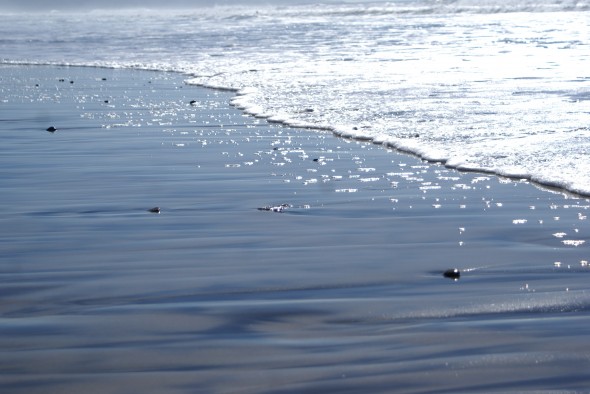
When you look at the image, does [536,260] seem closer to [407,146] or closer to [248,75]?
[407,146]

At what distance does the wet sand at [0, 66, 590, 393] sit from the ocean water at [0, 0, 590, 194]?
59cm

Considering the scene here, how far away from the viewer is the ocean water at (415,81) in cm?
722

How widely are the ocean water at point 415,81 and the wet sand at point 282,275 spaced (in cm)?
59

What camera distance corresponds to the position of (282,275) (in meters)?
4.12

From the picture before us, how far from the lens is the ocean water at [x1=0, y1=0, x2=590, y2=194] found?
722 centimetres

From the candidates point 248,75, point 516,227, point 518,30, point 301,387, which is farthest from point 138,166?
point 518,30

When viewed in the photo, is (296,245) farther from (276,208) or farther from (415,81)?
(415,81)

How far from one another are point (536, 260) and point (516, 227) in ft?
2.12

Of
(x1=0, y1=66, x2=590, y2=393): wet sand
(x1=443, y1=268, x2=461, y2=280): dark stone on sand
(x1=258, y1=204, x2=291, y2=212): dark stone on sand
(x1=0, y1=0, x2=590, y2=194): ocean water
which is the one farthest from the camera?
(x1=0, y1=0, x2=590, y2=194): ocean water

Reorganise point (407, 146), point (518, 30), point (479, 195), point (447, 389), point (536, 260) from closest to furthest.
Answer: point (447, 389)
point (536, 260)
point (479, 195)
point (407, 146)
point (518, 30)

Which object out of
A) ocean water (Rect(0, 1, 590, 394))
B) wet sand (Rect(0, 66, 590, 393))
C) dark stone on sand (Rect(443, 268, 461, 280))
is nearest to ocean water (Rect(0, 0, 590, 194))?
Result: ocean water (Rect(0, 1, 590, 394))

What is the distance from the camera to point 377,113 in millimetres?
9375

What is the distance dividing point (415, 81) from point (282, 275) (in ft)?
28.7

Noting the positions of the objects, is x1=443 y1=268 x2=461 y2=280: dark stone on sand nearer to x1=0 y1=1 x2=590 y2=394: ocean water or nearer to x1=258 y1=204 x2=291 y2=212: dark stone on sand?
x1=0 y1=1 x2=590 y2=394: ocean water
